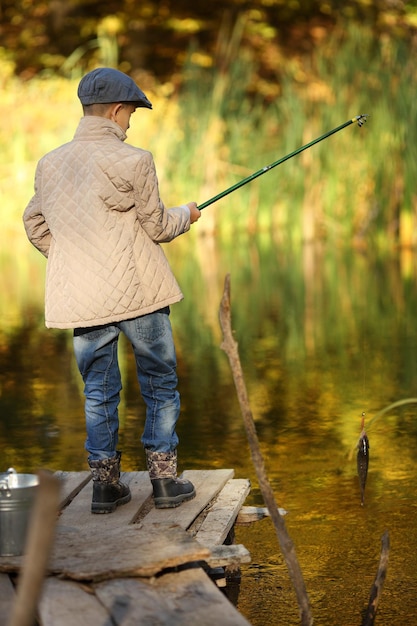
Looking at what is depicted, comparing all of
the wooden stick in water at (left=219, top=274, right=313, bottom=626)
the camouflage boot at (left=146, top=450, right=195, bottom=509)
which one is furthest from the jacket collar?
the wooden stick in water at (left=219, top=274, right=313, bottom=626)

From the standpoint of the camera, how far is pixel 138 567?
3.59 meters

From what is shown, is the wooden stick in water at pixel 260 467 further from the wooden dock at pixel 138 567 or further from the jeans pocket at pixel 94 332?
the jeans pocket at pixel 94 332

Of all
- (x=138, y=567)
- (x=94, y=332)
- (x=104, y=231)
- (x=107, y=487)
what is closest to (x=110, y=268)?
(x=104, y=231)

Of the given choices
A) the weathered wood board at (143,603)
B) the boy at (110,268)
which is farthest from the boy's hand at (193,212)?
the weathered wood board at (143,603)

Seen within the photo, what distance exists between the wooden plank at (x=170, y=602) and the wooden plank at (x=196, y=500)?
1.50 feet

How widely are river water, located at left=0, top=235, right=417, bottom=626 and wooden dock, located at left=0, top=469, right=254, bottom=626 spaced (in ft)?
0.83

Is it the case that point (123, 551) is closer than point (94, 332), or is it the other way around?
point (123, 551)

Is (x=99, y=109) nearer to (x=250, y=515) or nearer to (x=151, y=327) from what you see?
(x=151, y=327)

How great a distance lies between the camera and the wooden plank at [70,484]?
4.56m

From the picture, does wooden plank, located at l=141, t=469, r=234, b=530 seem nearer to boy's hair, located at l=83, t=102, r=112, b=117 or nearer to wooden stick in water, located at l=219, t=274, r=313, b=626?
wooden stick in water, located at l=219, t=274, r=313, b=626

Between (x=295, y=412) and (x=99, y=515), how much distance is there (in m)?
2.84

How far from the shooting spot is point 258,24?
3203cm

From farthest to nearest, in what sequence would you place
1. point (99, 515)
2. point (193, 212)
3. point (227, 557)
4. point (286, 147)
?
point (286, 147), point (193, 212), point (99, 515), point (227, 557)

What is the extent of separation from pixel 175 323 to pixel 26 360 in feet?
6.14
